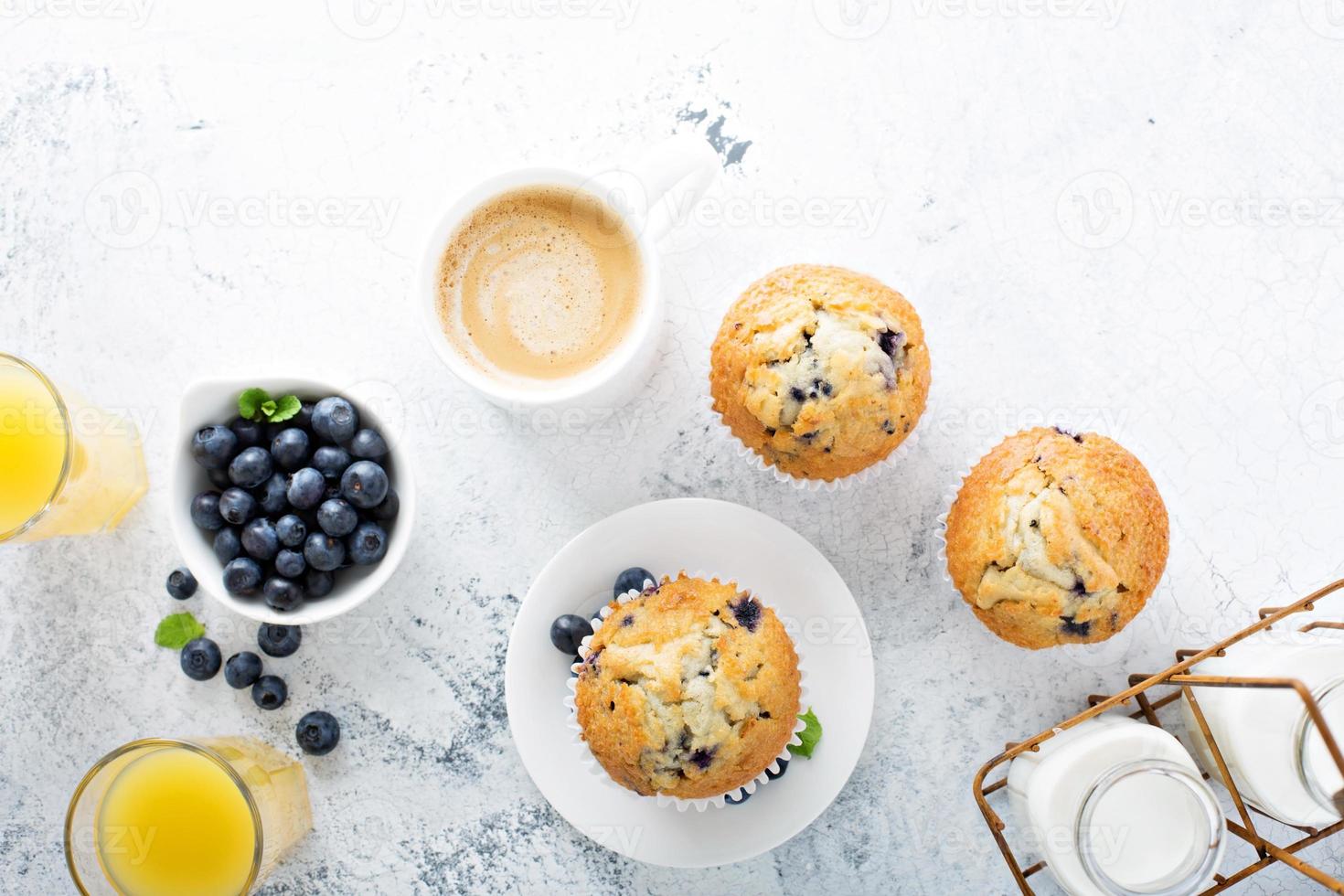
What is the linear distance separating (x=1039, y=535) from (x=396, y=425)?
1.40 m

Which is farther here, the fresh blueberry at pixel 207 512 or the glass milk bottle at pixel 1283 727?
the fresh blueberry at pixel 207 512

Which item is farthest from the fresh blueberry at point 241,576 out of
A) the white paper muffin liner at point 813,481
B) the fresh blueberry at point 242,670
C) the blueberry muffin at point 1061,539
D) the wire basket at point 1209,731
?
the wire basket at point 1209,731

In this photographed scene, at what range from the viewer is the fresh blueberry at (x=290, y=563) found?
2.03 metres

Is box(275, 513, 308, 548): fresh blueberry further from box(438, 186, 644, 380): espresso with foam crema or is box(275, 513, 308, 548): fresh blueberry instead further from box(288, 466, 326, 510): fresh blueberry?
A: box(438, 186, 644, 380): espresso with foam crema

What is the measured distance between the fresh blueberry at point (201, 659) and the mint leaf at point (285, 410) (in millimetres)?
616

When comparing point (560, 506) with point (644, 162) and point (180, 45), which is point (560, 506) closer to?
point (644, 162)

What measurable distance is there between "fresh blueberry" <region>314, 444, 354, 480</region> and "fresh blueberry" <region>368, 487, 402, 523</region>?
103mm

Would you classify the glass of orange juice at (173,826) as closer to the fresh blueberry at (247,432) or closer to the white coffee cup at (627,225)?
the fresh blueberry at (247,432)

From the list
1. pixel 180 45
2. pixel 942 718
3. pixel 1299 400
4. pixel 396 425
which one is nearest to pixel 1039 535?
pixel 942 718

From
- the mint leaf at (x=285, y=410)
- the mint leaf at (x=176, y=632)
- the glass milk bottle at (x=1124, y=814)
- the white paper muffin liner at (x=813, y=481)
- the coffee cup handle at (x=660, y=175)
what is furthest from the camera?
the mint leaf at (x=176, y=632)

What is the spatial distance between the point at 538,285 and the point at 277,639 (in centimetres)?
99

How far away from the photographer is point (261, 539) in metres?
2.02

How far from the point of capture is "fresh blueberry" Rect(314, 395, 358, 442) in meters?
2.04

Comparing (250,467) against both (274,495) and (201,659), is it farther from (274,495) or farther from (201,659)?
(201,659)
